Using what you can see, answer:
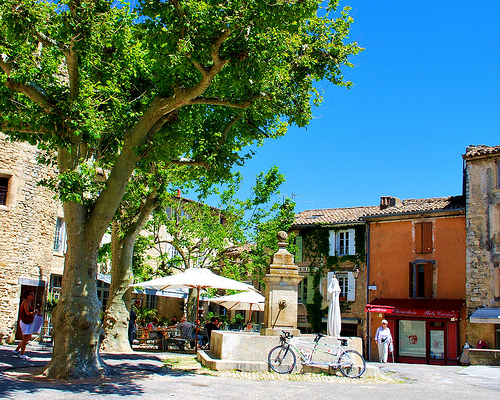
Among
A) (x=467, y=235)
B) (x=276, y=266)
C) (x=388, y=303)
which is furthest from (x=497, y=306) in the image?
(x=276, y=266)

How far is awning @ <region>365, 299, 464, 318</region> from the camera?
31.5 metres

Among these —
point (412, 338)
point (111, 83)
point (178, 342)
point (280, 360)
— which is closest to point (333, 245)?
point (412, 338)

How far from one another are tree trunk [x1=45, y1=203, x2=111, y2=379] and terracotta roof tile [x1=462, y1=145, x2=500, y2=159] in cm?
2649

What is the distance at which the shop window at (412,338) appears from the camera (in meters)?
32.8

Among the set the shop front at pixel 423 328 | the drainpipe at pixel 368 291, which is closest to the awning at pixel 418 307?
the shop front at pixel 423 328

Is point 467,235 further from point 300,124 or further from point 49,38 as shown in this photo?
point 49,38

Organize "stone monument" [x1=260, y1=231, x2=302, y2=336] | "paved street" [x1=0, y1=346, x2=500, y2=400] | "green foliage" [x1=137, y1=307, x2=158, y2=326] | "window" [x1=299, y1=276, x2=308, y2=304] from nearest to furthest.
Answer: "paved street" [x1=0, y1=346, x2=500, y2=400] → "stone monument" [x1=260, y1=231, x2=302, y2=336] → "green foliage" [x1=137, y1=307, x2=158, y2=326] → "window" [x1=299, y1=276, x2=308, y2=304]

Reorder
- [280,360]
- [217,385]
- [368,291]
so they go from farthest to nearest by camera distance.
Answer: [368,291] < [280,360] < [217,385]

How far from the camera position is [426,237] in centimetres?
3431

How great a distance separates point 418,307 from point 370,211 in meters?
8.18

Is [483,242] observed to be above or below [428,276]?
above

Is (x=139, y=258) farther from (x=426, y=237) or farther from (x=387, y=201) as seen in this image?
(x=387, y=201)

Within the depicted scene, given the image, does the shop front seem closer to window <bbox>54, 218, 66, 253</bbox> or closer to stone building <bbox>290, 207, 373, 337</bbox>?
stone building <bbox>290, 207, 373, 337</bbox>

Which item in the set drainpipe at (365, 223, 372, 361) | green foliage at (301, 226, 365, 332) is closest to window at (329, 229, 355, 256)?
green foliage at (301, 226, 365, 332)
